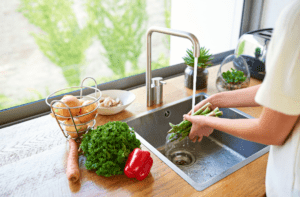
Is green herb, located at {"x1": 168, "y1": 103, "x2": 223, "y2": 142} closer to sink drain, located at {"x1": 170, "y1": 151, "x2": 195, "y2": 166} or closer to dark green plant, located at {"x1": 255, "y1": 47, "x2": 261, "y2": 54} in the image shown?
sink drain, located at {"x1": 170, "y1": 151, "x2": 195, "y2": 166}

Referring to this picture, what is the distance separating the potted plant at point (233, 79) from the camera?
4.27 ft

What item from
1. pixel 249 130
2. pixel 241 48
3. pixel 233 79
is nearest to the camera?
pixel 249 130

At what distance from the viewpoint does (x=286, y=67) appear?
1.59 ft

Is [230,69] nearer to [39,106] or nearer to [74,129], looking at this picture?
[74,129]

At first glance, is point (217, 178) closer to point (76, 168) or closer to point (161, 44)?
point (76, 168)

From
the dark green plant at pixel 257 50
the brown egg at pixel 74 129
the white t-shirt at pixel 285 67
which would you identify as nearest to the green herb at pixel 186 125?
the brown egg at pixel 74 129

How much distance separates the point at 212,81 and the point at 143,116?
1.89 feet

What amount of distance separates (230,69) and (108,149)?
933mm

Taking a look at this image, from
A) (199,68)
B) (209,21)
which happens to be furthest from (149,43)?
(209,21)

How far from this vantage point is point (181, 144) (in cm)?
116

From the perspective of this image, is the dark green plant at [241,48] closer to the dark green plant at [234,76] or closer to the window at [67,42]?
the dark green plant at [234,76]

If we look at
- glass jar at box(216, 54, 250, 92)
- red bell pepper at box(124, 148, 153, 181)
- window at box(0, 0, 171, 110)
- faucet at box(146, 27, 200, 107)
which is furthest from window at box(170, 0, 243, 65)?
red bell pepper at box(124, 148, 153, 181)

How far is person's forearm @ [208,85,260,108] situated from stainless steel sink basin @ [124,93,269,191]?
214 mm

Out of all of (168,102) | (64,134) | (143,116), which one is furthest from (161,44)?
(64,134)
